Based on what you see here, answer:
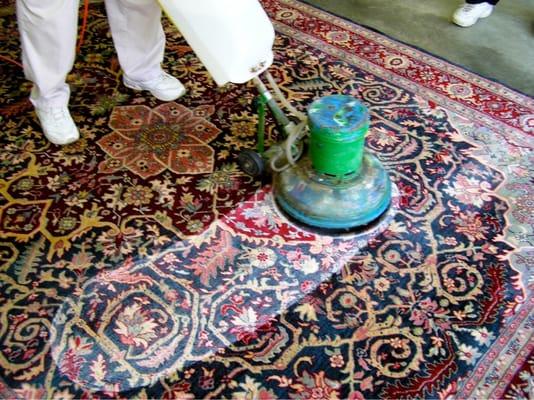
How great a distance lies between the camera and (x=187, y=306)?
4.60 feet

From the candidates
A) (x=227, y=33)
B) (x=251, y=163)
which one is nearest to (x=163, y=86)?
(x=251, y=163)

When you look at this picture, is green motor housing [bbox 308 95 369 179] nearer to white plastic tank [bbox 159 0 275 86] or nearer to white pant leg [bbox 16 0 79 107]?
white plastic tank [bbox 159 0 275 86]

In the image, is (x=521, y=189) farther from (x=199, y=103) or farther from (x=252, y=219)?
(x=199, y=103)

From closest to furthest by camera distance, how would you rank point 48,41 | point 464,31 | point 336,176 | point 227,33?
point 227,33
point 336,176
point 48,41
point 464,31

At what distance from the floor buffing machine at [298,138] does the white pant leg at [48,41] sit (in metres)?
0.43

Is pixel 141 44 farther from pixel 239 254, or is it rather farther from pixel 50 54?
pixel 239 254

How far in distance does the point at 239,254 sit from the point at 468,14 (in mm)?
1658

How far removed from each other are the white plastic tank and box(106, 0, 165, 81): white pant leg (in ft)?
1.63

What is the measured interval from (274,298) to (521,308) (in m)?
0.62

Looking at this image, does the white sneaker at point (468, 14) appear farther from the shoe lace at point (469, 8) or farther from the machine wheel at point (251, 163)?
the machine wheel at point (251, 163)

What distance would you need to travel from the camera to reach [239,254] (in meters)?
1.52

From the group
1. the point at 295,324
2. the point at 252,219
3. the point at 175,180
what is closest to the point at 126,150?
the point at 175,180

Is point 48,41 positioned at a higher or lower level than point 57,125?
higher

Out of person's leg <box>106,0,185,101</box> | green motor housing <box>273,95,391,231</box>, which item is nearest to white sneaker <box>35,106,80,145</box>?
person's leg <box>106,0,185,101</box>
